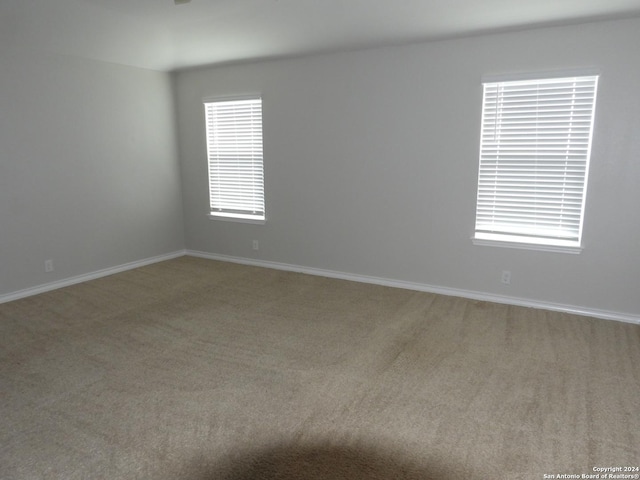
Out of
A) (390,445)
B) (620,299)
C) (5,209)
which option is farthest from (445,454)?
(5,209)

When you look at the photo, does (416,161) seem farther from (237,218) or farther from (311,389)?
(311,389)

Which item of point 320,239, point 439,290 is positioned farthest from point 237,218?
point 439,290

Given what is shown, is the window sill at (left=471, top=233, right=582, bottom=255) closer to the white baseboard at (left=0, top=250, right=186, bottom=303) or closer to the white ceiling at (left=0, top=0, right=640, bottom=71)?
the white ceiling at (left=0, top=0, right=640, bottom=71)

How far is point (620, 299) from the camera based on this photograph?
141 inches

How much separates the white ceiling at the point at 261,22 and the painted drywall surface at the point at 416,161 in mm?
212

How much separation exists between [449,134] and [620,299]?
6.87ft

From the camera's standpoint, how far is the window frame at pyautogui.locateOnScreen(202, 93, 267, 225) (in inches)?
202

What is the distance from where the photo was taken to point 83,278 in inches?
187

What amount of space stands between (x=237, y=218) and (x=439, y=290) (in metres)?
2.75

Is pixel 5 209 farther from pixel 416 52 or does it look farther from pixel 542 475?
pixel 542 475

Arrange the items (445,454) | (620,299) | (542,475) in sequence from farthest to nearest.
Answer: (620,299)
(445,454)
(542,475)

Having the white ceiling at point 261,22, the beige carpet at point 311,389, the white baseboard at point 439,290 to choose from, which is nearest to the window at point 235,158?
the white baseboard at point 439,290

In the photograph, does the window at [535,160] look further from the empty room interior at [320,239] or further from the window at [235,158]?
the window at [235,158]

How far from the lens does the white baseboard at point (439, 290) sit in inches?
144
